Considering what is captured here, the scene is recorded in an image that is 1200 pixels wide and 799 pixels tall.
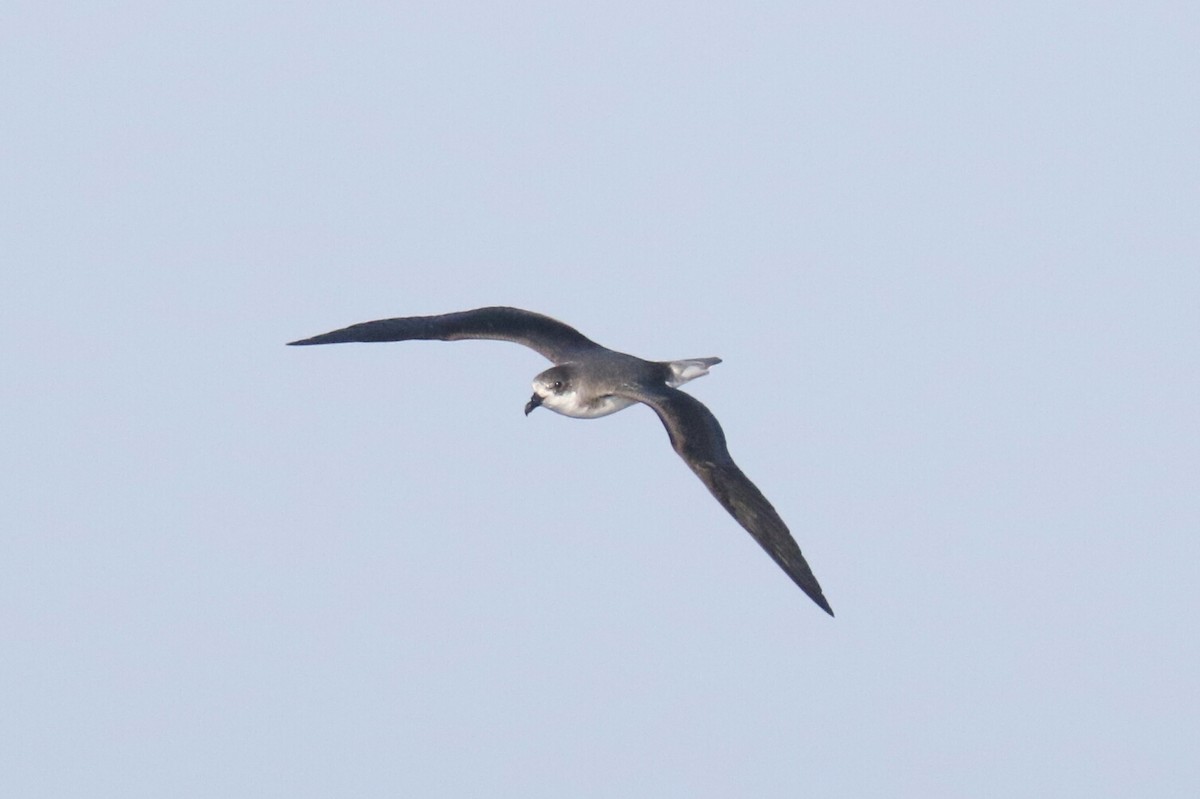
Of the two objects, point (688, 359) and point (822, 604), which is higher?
point (688, 359)

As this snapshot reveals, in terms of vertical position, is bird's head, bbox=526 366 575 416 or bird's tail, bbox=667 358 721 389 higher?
bird's tail, bbox=667 358 721 389

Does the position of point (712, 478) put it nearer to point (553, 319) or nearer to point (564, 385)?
point (564, 385)

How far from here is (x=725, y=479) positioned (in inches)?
796

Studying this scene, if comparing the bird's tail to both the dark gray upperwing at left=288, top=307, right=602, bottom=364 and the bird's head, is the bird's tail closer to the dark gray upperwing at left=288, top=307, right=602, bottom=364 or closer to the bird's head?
the dark gray upperwing at left=288, top=307, right=602, bottom=364

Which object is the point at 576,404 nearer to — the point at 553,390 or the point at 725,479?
the point at 553,390

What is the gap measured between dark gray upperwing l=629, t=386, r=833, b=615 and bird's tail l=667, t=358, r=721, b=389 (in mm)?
2034

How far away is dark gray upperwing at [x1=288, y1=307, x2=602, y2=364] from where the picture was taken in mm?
24562

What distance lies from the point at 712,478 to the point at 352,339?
6.71 metres

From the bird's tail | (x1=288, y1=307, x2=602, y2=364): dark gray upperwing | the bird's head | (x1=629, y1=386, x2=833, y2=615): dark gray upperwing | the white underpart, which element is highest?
(x1=288, y1=307, x2=602, y2=364): dark gray upperwing

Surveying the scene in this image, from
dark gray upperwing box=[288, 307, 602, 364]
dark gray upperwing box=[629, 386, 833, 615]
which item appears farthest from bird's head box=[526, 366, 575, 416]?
dark gray upperwing box=[629, 386, 833, 615]

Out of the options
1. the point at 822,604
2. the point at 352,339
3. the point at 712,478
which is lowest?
the point at 822,604

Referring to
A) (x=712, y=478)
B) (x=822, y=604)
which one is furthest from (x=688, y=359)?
(x=822, y=604)

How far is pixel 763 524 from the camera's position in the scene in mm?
19688

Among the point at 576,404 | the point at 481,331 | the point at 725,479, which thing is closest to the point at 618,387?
the point at 576,404
